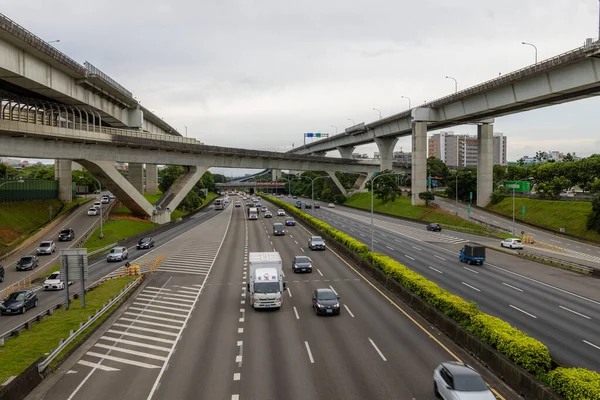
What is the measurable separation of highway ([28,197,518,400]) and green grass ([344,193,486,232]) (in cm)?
4629

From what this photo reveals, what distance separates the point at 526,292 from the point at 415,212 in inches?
2312

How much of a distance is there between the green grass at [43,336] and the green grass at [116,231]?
27632 millimetres

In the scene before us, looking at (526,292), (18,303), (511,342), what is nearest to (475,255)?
(526,292)

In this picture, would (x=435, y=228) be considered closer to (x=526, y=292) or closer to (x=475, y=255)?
(x=475, y=255)

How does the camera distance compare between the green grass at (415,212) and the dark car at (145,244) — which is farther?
the green grass at (415,212)

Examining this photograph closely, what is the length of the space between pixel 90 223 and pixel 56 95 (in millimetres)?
23147

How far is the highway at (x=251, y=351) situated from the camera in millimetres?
16359

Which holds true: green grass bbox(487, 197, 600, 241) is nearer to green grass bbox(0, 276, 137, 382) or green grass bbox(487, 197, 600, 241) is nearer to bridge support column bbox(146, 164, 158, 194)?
green grass bbox(0, 276, 137, 382)

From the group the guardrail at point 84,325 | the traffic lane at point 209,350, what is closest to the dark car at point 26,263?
the guardrail at point 84,325

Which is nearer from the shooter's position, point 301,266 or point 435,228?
point 301,266

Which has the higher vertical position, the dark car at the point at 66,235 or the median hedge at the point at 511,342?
the median hedge at the point at 511,342

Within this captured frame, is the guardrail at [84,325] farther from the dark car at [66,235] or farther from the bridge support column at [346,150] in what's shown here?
the bridge support column at [346,150]

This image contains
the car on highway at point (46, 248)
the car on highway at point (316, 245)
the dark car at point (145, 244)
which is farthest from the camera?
the dark car at point (145, 244)

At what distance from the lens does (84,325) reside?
2281cm
